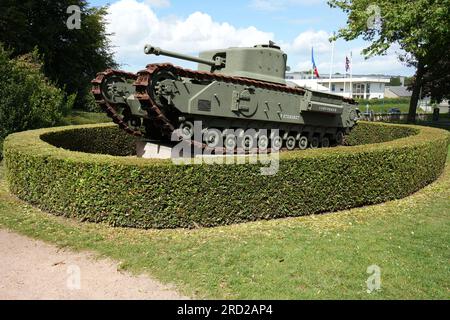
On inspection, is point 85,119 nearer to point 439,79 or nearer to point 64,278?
point 64,278

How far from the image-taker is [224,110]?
1097 centimetres

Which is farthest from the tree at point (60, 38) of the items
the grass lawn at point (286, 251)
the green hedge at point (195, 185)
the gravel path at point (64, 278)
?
the gravel path at point (64, 278)

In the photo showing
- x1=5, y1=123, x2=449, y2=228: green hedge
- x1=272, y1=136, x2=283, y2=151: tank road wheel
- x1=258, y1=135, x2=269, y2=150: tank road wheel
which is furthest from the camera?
x1=272, y1=136, x2=283, y2=151: tank road wheel

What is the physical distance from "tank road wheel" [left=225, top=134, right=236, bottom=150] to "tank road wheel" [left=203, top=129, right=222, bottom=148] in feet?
0.94

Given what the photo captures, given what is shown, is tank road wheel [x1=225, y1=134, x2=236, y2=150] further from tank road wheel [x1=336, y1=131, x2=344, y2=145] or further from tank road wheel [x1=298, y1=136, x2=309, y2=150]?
tank road wheel [x1=336, y1=131, x2=344, y2=145]

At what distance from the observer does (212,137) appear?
36.7 feet

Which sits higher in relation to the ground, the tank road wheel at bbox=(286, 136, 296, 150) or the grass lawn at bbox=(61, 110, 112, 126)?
the grass lawn at bbox=(61, 110, 112, 126)

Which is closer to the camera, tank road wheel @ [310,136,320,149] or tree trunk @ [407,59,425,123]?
tank road wheel @ [310,136,320,149]

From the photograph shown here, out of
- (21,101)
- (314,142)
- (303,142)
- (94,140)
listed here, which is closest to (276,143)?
(303,142)

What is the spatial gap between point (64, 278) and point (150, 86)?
17.4ft

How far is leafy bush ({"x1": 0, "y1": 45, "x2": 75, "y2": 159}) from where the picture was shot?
46.1 ft

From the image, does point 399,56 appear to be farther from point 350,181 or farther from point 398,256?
point 398,256

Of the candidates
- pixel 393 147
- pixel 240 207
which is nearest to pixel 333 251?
pixel 240 207

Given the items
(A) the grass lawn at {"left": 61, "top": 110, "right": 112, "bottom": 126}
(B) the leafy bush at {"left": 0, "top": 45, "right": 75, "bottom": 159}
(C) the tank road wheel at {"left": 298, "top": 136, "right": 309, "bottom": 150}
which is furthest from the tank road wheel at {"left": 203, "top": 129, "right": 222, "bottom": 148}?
(A) the grass lawn at {"left": 61, "top": 110, "right": 112, "bottom": 126}
